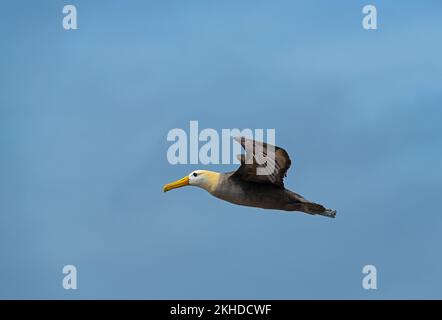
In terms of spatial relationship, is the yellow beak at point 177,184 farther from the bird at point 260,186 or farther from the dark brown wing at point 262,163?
the dark brown wing at point 262,163

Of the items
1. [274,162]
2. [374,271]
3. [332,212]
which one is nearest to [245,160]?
[274,162]

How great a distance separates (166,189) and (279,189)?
155 inches

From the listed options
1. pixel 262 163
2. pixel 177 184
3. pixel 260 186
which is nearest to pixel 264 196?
pixel 260 186

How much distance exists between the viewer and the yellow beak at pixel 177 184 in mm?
34506

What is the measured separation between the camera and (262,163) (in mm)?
31531

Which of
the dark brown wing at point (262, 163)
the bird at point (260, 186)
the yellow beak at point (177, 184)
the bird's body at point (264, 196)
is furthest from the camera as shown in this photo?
the yellow beak at point (177, 184)

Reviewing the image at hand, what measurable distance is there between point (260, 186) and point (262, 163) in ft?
3.68

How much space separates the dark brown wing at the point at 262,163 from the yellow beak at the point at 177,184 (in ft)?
8.06

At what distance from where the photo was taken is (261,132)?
31953 millimetres

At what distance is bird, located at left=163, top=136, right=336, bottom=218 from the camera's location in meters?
31.5

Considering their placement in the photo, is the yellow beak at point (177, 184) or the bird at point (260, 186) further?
the yellow beak at point (177, 184)

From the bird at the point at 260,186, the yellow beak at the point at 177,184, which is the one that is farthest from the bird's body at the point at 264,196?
the yellow beak at the point at 177,184

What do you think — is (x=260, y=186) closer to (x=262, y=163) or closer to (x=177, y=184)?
(x=262, y=163)

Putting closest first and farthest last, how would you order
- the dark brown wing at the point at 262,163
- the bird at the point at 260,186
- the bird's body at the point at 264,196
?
the dark brown wing at the point at 262,163
the bird at the point at 260,186
the bird's body at the point at 264,196
